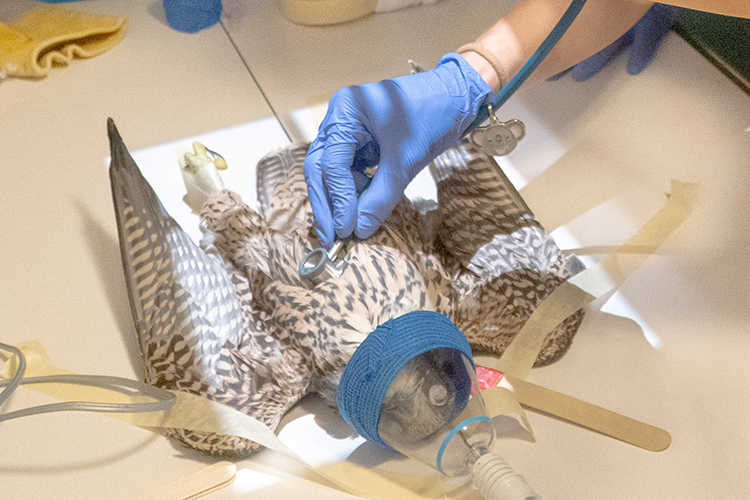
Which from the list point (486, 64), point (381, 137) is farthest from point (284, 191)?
point (486, 64)

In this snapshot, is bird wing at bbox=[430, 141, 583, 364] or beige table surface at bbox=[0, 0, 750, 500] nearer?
beige table surface at bbox=[0, 0, 750, 500]

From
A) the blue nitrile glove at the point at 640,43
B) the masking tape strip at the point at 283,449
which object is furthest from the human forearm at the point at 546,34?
the masking tape strip at the point at 283,449

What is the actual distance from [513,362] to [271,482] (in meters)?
0.46

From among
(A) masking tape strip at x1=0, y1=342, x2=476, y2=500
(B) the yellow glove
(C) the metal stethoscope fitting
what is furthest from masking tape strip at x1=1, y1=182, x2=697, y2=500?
(B) the yellow glove

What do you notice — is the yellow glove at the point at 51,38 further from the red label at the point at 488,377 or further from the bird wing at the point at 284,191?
the red label at the point at 488,377

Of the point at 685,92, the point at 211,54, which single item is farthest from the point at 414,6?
the point at 685,92

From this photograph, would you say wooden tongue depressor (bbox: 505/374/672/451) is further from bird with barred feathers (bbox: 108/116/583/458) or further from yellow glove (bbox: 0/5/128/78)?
yellow glove (bbox: 0/5/128/78)

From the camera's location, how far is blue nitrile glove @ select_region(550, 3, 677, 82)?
141cm

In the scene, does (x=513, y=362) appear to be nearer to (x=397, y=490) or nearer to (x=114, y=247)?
(x=397, y=490)

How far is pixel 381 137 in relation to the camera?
1.08 m

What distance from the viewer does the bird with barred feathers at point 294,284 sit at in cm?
95

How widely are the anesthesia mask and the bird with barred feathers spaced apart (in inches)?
4.9

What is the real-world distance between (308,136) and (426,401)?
0.90 m

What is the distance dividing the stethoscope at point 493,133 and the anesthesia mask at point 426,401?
0.19 metres
